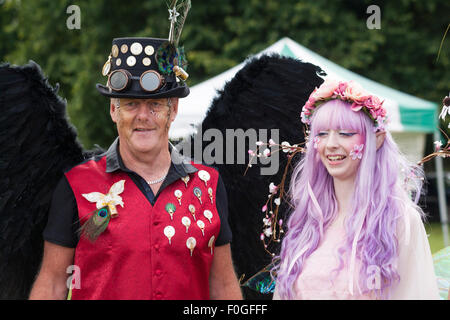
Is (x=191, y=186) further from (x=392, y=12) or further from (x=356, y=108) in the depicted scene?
(x=392, y=12)

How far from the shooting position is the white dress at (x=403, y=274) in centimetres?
204

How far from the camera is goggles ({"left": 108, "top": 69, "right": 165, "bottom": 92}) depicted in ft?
7.59

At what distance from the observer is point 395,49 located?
39.1 ft

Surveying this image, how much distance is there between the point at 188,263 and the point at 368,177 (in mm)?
712

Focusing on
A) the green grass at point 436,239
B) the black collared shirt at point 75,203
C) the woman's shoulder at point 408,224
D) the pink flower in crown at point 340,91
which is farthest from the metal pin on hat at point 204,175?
the green grass at point 436,239

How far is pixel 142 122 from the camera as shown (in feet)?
7.59

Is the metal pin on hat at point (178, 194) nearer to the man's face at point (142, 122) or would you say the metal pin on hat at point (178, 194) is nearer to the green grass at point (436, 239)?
the man's face at point (142, 122)

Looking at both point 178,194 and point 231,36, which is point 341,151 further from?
point 231,36

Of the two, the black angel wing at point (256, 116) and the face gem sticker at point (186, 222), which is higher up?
the black angel wing at point (256, 116)

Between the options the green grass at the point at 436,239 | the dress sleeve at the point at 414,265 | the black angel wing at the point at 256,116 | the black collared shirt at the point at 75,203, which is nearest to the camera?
the dress sleeve at the point at 414,265

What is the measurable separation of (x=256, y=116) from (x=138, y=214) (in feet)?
A: 2.78

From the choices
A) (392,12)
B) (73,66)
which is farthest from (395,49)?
(73,66)

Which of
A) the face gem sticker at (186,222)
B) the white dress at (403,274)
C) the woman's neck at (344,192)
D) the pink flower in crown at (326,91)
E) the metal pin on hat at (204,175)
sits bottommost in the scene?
the white dress at (403,274)
